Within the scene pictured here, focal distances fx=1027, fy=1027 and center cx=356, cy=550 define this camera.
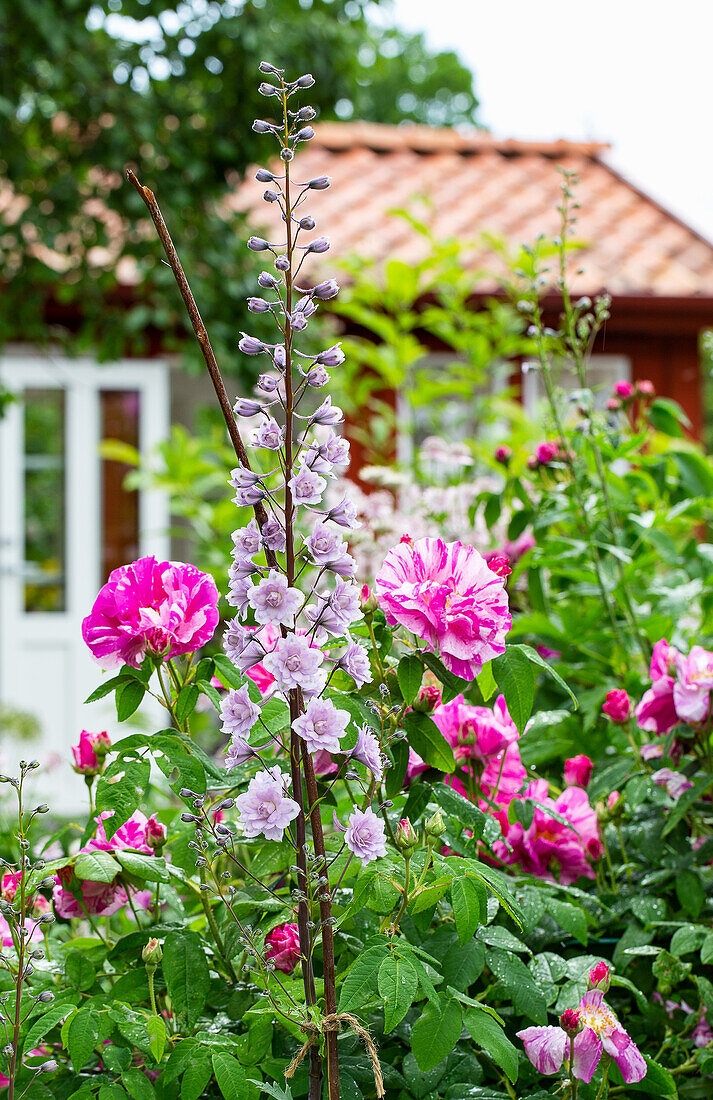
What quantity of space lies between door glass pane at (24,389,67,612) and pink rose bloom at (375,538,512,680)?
16.0 feet

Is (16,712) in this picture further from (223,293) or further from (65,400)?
(223,293)

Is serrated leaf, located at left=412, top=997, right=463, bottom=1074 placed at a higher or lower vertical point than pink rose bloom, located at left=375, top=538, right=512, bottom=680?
lower

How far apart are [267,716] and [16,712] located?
4.17 m

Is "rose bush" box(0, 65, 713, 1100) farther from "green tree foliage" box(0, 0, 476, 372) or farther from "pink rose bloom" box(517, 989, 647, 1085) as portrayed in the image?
"green tree foliage" box(0, 0, 476, 372)

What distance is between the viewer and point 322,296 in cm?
74

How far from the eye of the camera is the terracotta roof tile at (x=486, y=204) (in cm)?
550

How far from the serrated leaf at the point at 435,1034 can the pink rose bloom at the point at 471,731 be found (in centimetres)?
30

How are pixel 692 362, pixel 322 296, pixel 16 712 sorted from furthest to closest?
pixel 692 362, pixel 16 712, pixel 322 296

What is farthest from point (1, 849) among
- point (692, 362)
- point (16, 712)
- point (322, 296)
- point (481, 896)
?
point (692, 362)

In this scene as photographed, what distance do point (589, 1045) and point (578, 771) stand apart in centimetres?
42

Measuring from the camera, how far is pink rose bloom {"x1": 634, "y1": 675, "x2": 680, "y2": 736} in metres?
1.15

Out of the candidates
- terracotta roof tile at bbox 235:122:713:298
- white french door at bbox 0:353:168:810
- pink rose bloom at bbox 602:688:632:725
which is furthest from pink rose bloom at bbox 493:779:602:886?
white french door at bbox 0:353:168:810

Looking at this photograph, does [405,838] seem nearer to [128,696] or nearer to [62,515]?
[128,696]

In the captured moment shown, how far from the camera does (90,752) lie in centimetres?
106
